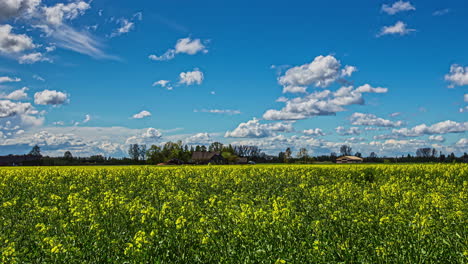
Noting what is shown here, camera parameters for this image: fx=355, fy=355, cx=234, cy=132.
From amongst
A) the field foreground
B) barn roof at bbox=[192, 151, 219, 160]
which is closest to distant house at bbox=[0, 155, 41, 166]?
barn roof at bbox=[192, 151, 219, 160]

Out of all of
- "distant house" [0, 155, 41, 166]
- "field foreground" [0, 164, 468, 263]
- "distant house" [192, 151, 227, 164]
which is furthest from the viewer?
"distant house" [192, 151, 227, 164]

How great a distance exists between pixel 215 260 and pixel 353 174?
1928 cm

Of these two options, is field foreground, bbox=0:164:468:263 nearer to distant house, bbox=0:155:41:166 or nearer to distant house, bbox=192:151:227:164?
distant house, bbox=0:155:41:166

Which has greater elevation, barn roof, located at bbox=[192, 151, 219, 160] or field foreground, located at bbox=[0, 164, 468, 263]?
barn roof, located at bbox=[192, 151, 219, 160]

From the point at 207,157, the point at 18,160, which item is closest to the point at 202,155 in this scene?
the point at 207,157

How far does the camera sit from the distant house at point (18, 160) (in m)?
71.3

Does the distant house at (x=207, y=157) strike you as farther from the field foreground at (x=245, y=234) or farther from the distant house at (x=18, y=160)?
the field foreground at (x=245, y=234)

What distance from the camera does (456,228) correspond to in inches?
323

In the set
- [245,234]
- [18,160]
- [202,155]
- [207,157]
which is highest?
[202,155]

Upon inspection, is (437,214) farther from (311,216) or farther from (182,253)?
(182,253)

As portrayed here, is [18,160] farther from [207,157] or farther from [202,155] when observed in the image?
[207,157]

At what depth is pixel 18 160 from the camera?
2926 inches

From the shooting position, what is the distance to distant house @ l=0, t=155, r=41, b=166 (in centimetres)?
7131

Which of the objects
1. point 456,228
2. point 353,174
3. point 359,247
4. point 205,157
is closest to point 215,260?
point 359,247
